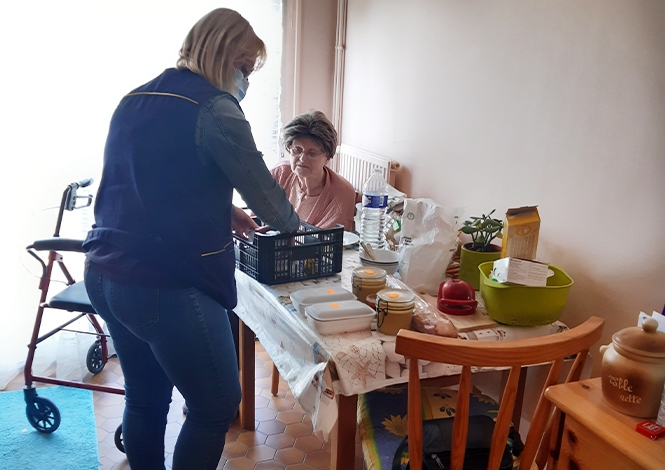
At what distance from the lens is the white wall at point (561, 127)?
1338 mm

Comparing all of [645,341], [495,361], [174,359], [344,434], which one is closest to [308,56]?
[174,359]

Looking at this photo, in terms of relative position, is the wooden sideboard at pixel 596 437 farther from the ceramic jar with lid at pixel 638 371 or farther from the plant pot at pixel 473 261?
the plant pot at pixel 473 261

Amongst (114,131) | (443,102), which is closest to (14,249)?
(114,131)

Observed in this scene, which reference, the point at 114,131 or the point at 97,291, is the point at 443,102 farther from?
the point at 97,291

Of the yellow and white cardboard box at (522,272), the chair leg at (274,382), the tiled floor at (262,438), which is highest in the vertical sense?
the yellow and white cardboard box at (522,272)

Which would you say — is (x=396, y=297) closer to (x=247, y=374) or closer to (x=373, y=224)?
(x=373, y=224)

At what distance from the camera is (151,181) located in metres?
1.15

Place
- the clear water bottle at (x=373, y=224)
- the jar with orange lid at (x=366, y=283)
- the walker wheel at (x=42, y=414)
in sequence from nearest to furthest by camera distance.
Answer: the jar with orange lid at (x=366, y=283)
the clear water bottle at (x=373, y=224)
the walker wheel at (x=42, y=414)

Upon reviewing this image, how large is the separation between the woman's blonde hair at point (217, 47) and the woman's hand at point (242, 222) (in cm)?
41

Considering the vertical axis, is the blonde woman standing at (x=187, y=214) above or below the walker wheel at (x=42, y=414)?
above

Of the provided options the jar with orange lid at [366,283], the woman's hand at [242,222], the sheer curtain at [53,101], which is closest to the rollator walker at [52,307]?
the sheer curtain at [53,101]

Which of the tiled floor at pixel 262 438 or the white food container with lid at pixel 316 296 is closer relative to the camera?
the white food container with lid at pixel 316 296

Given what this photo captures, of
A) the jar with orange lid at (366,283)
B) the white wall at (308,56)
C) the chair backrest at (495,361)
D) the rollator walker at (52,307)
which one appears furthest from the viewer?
the white wall at (308,56)

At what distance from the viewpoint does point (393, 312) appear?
4.06ft
